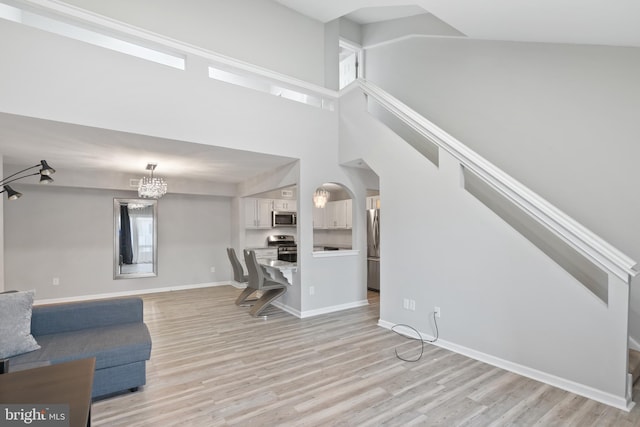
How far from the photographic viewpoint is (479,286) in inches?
130

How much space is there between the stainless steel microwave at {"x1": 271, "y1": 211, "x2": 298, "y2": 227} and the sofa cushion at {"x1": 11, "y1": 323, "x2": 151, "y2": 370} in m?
4.81

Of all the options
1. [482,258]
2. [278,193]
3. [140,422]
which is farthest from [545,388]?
[278,193]

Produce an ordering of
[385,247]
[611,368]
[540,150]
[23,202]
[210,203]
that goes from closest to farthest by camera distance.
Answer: [611,368] < [540,150] < [385,247] < [23,202] < [210,203]

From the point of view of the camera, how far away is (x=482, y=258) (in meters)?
3.28

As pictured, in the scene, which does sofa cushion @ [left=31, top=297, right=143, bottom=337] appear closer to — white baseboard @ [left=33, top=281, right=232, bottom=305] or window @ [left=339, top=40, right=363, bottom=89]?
white baseboard @ [left=33, top=281, right=232, bottom=305]

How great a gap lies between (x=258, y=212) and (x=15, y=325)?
17.2 feet

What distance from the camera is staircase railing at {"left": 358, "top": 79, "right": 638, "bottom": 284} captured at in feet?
7.97

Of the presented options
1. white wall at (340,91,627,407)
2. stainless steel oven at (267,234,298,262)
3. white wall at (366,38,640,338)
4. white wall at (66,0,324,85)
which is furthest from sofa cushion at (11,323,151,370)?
white wall at (366,38,640,338)

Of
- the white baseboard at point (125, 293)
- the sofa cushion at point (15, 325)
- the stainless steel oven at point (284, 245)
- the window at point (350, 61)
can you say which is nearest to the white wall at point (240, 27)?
the window at point (350, 61)

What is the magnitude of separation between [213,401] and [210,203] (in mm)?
5604

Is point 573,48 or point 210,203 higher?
point 573,48

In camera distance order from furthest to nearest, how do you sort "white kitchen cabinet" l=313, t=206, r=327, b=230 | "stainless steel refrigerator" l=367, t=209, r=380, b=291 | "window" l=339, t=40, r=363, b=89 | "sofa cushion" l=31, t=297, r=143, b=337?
"white kitchen cabinet" l=313, t=206, r=327, b=230, "window" l=339, t=40, r=363, b=89, "stainless steel refrigerator" l=367, t=209, r=380, b=291, "sofa cushion" l=31, t=297, r=143, b=337

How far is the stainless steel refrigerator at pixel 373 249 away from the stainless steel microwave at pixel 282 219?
2.22 meters

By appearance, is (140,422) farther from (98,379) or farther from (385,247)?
(385,247)
